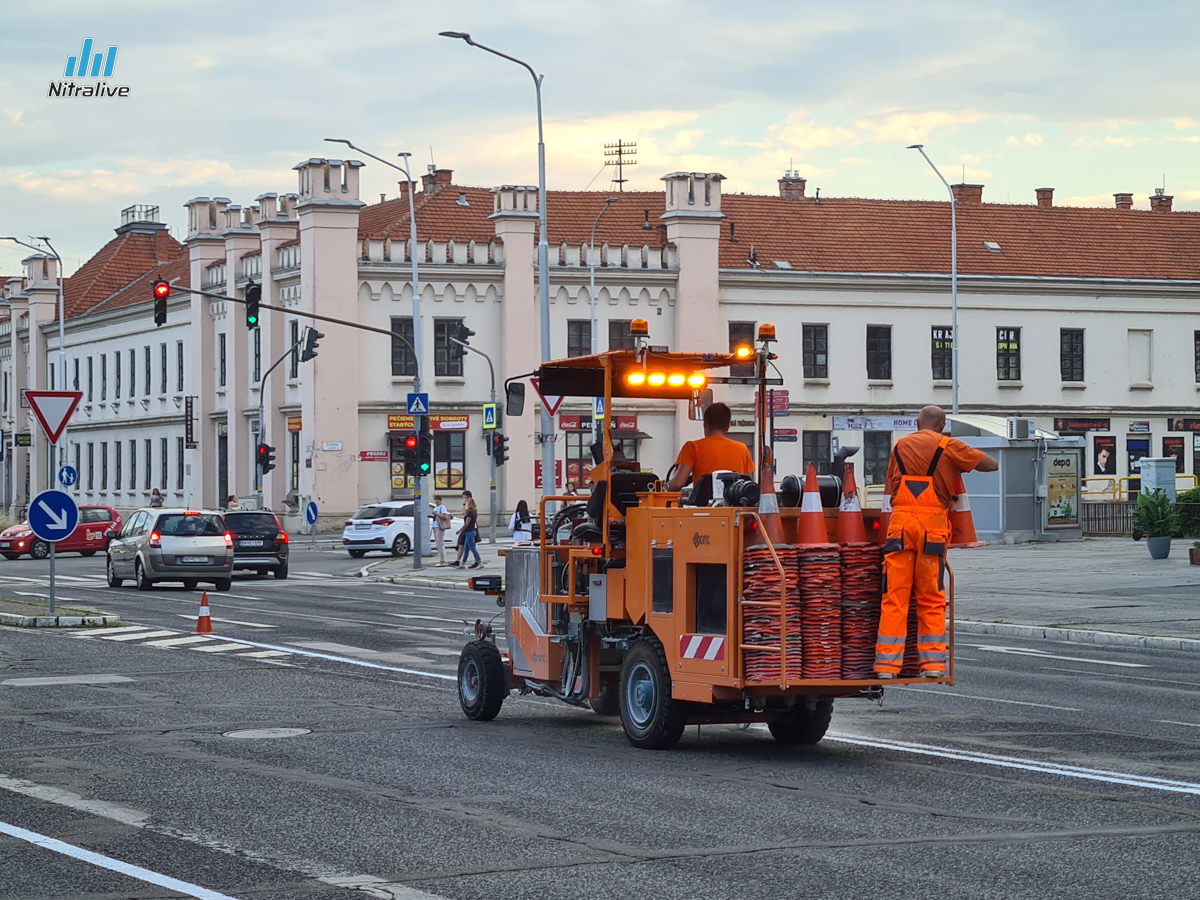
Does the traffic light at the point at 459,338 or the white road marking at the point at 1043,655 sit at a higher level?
the traffic light at the point at 459,338

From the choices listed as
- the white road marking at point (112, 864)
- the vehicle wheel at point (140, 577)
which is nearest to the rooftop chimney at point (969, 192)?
the vehicle wheel at point (140, 577)

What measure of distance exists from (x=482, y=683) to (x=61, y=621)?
11.4 meters

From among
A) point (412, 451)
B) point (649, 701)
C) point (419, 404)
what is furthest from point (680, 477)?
point (412, 451)

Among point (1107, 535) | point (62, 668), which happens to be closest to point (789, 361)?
point (1107, 535)

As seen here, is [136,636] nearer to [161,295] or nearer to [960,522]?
[960,522]

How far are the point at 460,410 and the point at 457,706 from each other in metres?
46.1

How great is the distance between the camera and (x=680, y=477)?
11617 millimetres

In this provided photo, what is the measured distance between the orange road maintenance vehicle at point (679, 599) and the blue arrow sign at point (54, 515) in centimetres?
1038

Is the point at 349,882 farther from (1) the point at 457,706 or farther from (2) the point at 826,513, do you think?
(1) the point at 457,706

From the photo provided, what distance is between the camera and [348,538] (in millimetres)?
48250

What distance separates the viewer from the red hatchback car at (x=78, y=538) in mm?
49781

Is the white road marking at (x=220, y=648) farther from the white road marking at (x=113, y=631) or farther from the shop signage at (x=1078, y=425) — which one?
the shop signage at (x=1078, y=425)

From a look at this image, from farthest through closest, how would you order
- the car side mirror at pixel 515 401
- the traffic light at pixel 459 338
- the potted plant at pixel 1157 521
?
the traffic light at pixel 459 338 → the potted plant at pixel 1157 521 → the car side mirror at pixel 515 401

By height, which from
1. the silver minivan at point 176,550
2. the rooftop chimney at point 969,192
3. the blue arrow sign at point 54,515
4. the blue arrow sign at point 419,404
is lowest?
the silver minivan at point 176,550
